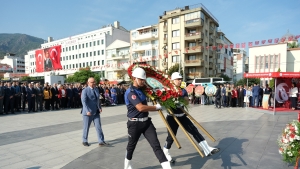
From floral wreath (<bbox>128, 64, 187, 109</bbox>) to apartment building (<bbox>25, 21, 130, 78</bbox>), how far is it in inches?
1958

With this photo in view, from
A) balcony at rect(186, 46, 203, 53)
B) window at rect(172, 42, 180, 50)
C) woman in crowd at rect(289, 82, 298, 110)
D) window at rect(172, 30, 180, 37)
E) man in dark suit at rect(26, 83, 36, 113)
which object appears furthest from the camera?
window at rect(172, 30, 180, 37)

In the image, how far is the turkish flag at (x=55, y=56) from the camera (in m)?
63.3

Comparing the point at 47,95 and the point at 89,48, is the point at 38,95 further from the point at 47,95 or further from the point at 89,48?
the point at 89,48

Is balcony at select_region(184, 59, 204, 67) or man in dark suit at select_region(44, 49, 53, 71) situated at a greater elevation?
man in dark suit at select_region(44, 49, 53, 71)

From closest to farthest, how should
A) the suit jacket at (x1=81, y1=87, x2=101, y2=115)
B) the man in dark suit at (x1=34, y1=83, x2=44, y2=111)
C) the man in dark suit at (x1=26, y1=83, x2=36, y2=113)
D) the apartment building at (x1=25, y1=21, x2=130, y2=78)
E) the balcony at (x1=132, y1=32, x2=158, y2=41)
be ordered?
1. the suit jacket at (x1=81, y1=87, x2=101, y2=115)
2. the man in dark suit at (x1=26, y1=83, x2=36, y2=113)
3. the man in dark suit at (x1=34, y1=83, x2=44, y2=111)
4. the balcony at (x1=132, y1=32, x2=158, y2=41)
5. the apartment building at (x1=25, y1=21, x2=130, y2=78)

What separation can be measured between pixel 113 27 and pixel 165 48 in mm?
24830

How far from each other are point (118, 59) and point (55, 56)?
26264 mm

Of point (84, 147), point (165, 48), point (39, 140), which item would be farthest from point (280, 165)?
point (165, 48)

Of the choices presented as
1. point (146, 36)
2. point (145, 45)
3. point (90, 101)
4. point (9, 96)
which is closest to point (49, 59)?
point (145, 45)

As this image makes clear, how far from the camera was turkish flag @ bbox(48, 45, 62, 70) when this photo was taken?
208ft

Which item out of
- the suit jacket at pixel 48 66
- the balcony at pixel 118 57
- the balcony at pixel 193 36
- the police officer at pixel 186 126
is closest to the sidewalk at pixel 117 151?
the police officer at pixel 186 126

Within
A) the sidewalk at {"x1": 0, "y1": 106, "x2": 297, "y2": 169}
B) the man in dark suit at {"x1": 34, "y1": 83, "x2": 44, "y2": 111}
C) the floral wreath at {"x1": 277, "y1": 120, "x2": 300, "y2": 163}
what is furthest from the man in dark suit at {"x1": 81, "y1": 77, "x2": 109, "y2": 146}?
the man in dark suit at {"x1": 34, "y1": 83, "x2": 44, "y2": 111}

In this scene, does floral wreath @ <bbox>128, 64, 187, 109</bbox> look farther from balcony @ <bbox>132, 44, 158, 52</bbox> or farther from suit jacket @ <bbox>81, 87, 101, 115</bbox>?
balcony @ <bbox>132, 44, 158, 52</bbox>

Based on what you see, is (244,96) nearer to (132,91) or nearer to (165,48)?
(132,91)
